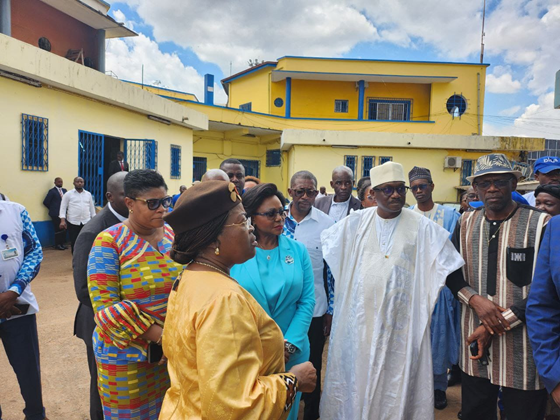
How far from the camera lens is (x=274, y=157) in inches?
793

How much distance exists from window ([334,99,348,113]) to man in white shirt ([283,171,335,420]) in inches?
769

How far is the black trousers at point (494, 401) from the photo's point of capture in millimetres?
2141

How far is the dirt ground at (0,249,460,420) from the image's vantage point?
9.92 ft

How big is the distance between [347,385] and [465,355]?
822 millimetres

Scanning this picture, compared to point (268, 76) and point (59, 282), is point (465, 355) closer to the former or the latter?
point (59, 282)

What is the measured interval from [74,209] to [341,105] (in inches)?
666

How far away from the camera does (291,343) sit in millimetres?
2135

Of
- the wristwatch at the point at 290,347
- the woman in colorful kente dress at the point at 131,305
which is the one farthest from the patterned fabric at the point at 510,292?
the woman in colorful kente dress at the point at 131,305

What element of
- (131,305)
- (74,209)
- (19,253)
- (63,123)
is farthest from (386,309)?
(63,123)

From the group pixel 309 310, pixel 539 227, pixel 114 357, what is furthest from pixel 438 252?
pixel 114 357

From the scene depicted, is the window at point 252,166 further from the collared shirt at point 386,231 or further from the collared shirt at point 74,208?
the collared shirt at point 386,231

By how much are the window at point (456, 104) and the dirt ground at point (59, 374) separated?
19.5m

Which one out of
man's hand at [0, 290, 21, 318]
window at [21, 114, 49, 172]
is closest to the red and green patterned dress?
man's hand at [0, 290, 21, 318]

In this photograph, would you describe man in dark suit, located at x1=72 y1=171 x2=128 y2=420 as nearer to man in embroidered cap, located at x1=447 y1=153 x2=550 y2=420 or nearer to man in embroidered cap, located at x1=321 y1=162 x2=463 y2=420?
man in embroidered cap, located at x1=321 y1=162 x2=463 y2=420
